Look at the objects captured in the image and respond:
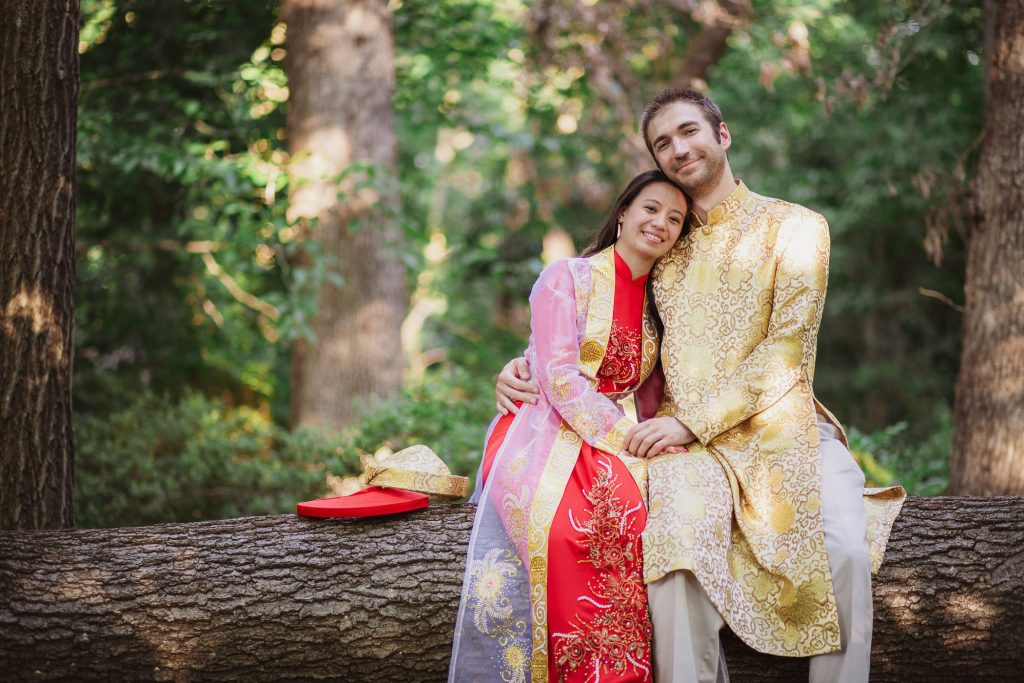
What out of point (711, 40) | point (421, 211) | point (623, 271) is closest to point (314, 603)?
point (623, 271)

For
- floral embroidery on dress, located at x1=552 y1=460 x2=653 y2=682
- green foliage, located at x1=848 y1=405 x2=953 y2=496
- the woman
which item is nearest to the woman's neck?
the woman

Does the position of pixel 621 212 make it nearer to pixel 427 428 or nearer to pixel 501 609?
pixel 501 609

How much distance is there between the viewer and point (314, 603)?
9.08 ft

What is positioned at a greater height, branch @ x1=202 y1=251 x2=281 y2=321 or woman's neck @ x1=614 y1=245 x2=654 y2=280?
branch @ x1=202 y1=251 x2=281 y2=321

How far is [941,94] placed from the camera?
8078mm

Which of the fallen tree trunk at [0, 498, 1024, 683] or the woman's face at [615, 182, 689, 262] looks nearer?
the fallen tree trunk at [0, 498, 1024, 683]

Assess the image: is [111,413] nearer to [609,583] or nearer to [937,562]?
[609,583]

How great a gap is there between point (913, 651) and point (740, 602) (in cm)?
69

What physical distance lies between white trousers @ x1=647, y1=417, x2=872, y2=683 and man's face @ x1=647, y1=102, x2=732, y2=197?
1.25 metres

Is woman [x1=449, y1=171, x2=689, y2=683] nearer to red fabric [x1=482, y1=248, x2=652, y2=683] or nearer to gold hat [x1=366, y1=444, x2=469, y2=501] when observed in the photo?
red fabric [x1=482, y1=248, x2=652, y2=683]

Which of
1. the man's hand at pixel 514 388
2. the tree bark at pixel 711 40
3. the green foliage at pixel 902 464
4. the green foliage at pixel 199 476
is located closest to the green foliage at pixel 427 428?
the green foliage at pixel 199 476

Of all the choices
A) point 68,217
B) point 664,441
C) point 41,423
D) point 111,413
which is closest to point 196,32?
point 111,413

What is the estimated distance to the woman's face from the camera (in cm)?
315

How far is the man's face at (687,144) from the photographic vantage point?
3193mm
